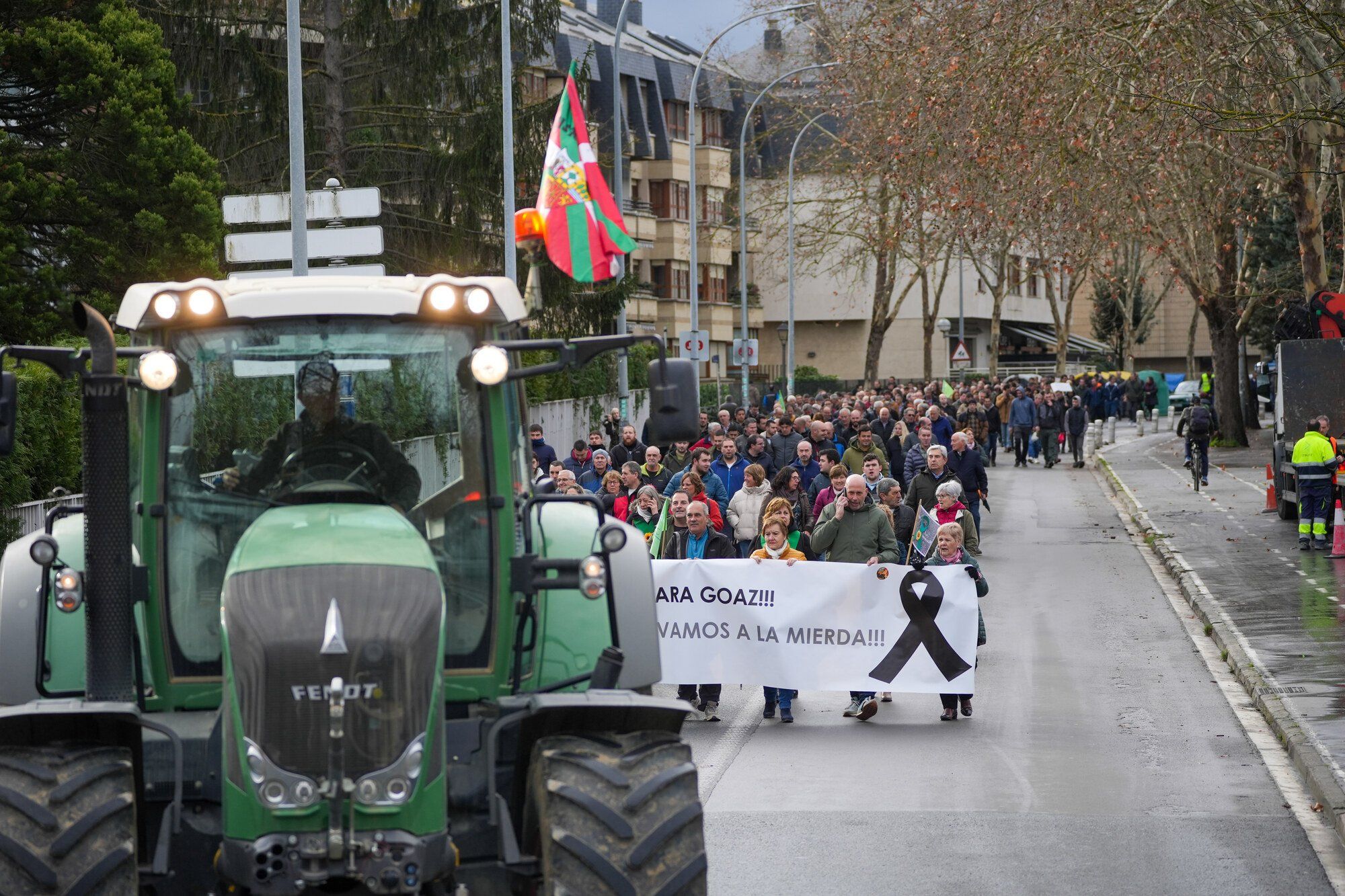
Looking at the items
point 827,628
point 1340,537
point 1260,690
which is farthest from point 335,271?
point 1340,537

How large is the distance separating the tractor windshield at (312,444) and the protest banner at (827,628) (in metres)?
7.56

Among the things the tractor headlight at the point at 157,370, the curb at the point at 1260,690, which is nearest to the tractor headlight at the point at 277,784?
the tractor headlight at the point at 157,370

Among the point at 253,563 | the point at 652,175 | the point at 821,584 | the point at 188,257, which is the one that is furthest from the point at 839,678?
the point at 652,175

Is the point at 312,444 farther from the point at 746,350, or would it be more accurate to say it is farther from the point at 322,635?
the point at 746,350

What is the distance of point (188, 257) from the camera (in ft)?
88.1

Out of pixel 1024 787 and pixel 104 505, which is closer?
pixel 104 505

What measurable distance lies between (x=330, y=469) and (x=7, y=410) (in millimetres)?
1039

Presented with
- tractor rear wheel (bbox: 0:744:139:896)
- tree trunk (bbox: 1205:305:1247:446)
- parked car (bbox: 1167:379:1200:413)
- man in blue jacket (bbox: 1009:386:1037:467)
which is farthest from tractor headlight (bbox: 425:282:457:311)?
parked car (bbox: 1167:379:1200:413)

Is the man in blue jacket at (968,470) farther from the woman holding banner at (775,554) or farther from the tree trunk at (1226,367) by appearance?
the tree trunk at (1226,367)

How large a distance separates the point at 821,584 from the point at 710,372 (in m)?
64.2

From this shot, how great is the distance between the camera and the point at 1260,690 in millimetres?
14086

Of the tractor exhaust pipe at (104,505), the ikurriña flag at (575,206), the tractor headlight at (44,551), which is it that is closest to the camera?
the tractor exhaust pipe at (104,505)

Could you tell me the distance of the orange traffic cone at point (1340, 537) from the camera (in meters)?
23.3

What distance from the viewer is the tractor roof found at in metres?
5.98
